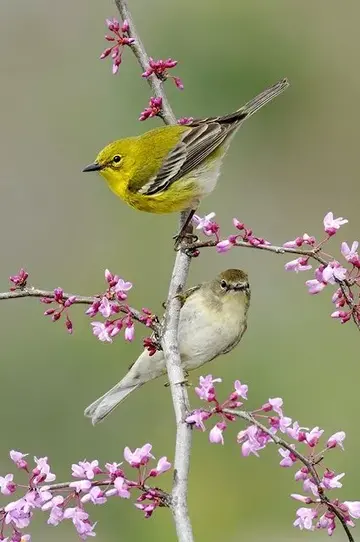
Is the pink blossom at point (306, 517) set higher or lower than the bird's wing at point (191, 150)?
lower

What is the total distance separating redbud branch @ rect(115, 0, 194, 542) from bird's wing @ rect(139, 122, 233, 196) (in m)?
0.32

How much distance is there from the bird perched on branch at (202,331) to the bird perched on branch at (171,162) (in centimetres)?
49

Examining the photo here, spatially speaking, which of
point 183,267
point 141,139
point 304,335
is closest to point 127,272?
point 304,335

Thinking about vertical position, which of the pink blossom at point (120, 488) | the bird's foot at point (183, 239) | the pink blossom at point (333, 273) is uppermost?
the bird's foot at point (183, 239)

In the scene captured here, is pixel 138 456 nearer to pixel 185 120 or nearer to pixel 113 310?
pixel 113 310

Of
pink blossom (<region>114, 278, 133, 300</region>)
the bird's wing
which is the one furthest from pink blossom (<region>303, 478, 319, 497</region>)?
the bird's wing

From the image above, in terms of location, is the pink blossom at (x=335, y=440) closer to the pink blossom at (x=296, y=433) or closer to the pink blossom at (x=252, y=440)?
the pink blossom at (x=296, y=433)

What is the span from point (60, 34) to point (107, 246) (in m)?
3.71

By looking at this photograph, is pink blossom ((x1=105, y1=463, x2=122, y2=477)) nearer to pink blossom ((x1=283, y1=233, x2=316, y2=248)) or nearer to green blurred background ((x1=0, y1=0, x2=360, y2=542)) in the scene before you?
pink blossom ((x1=283, y1=233, x2=316, y2=248))

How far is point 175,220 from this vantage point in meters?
9.64

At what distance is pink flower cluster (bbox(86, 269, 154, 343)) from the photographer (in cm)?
370

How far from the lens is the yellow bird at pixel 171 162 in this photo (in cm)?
520

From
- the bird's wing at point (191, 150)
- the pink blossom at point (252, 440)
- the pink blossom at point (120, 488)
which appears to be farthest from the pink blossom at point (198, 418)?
the bird's wing at point (191, 150)

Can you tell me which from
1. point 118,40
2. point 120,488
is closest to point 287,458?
point 120,488
